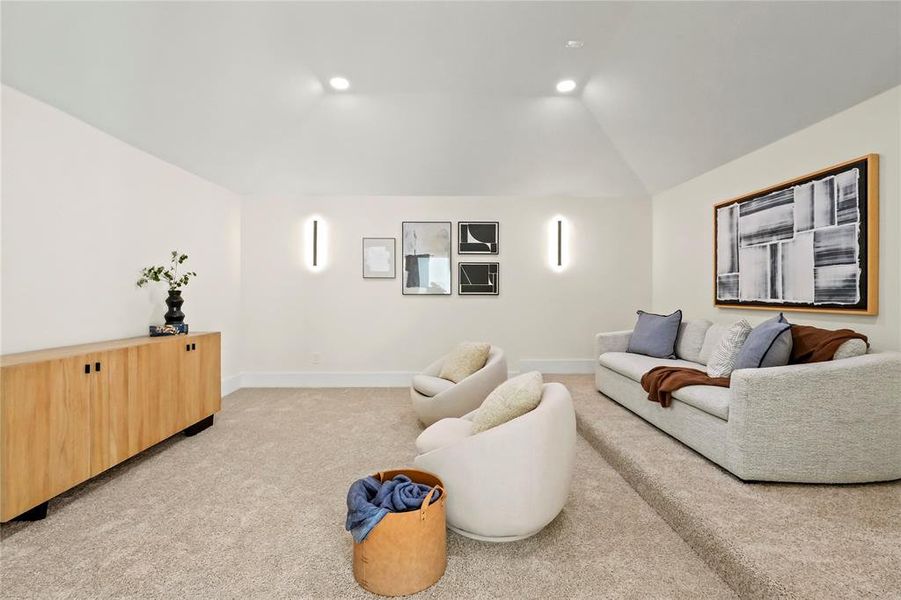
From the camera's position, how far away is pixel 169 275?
3547mm

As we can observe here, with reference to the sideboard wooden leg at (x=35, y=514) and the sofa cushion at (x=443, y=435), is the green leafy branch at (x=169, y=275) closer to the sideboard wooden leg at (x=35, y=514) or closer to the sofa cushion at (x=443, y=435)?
the sideboard wooden leg at (x=35, y=514)

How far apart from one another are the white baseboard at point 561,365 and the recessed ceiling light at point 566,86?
314 cm

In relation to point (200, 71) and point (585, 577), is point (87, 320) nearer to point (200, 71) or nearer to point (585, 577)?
point (200, 71)

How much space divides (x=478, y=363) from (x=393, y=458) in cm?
113

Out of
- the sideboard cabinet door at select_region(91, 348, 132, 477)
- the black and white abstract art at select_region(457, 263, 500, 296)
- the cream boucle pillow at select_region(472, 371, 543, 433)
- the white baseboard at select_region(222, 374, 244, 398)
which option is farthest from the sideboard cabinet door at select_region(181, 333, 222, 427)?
the black and white abstract art at select_region(457, 263, 500, 296)

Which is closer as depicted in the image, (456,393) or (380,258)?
(456,393)

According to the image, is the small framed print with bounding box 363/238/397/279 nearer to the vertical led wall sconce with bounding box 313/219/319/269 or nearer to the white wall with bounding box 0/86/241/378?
the vertical led wall sconce with bounding box 313/219/319/269

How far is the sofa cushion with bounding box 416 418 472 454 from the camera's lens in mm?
2293

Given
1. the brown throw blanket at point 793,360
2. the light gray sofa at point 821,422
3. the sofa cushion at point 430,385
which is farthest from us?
the sofa cushion at point 430,385

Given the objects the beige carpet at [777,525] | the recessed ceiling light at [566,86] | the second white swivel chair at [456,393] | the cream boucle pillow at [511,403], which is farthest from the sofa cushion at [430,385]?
the recessed ceiling light at [566,86]

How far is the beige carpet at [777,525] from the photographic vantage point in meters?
1.53

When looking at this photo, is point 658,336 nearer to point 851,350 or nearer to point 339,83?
point 851,350

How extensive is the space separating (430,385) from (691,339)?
2.52 metres

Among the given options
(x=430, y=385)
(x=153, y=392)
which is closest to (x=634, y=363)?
(x=430, y=385)
